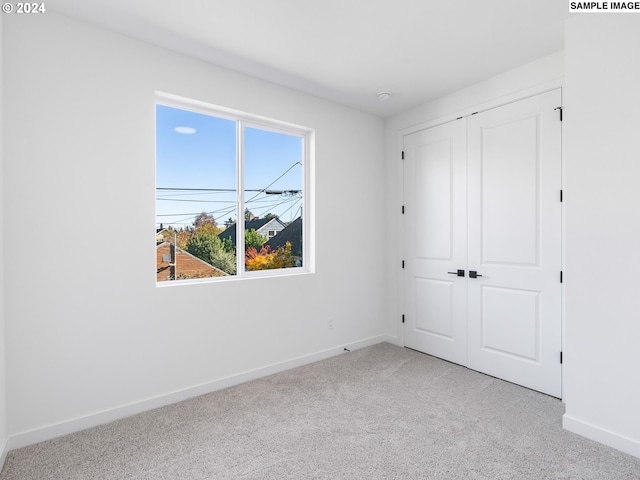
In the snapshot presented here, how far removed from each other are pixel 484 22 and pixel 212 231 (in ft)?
8.33

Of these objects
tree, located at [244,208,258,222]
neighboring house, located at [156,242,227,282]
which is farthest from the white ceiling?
neighboring house, located at [156,242,227,282]

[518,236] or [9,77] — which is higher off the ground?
[9,77]

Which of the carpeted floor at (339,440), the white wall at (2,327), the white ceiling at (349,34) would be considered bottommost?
the carpeted floor at (339,440)

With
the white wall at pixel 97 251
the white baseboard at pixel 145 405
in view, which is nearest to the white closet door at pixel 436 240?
the white baseboard at pixel 145 405

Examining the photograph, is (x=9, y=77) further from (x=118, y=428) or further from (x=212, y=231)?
(x=118, y=428)

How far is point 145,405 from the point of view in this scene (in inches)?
96.5

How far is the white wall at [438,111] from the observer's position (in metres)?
2.71

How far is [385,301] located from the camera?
4098mm

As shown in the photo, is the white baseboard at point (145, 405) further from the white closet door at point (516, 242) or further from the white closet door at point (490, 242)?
the white closet door at point (516, 242)

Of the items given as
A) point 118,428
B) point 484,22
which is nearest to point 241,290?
point 118,428

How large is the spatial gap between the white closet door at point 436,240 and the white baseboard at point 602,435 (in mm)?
1124

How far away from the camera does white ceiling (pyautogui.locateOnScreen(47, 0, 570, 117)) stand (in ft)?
6.86

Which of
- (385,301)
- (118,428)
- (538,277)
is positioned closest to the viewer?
(118,428)

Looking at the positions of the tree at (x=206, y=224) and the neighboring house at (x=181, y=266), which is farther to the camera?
the tree at (x=206, y=224)
